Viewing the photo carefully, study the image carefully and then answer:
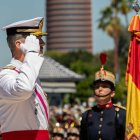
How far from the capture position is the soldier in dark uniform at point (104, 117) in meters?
7.63

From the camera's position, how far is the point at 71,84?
203 ft

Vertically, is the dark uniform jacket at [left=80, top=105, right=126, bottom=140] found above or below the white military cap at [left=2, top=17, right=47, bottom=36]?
below

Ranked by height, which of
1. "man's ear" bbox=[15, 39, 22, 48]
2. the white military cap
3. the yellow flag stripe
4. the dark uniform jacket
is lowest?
the dark uniform jacket

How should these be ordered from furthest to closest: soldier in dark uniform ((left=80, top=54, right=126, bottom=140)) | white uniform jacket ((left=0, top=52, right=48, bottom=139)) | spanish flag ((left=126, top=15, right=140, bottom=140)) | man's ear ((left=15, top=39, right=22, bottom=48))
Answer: soldier in dark uniform ((left=80, top=54, right=126, bottom=140)) < spanish flag ((left=126, top=15, right=140, bottom=140)) < man's ear ((left=15, top=39, right=22, bottom=48)) < white uniform jacket ((left=0, top=52, right=48, bottom=139))

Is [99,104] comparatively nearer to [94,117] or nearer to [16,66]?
[94,117]

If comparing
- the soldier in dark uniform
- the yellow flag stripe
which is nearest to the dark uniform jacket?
the soldier in dark uniform

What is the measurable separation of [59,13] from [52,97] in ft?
406

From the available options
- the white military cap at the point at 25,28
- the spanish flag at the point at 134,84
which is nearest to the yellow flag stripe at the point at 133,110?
the spanish flag at the point at 134,84

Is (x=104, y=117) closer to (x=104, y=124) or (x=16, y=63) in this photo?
(x=104, y=124)

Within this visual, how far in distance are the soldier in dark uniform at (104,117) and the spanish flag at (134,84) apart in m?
1.03

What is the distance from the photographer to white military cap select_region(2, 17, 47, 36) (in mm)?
5434

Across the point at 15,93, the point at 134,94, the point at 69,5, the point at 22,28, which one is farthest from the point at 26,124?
the point at 69,5

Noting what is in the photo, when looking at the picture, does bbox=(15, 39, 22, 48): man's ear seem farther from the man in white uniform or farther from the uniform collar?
the uniform collar

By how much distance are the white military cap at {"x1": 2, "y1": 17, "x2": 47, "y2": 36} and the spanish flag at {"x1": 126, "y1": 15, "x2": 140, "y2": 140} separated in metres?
1.34
